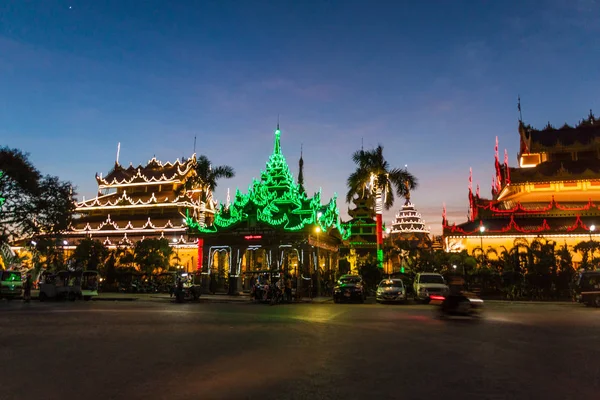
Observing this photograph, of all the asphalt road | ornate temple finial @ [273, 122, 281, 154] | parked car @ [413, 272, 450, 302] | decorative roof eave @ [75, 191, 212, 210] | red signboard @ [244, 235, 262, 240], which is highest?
ornate temple finial @ [273, 122, 281, 154]

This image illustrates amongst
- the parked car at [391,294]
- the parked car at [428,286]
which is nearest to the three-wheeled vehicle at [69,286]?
the parked car at [391,294]

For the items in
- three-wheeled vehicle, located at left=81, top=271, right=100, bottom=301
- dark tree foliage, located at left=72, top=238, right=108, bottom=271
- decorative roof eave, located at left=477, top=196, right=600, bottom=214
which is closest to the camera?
three-wheeled vehicle, located at left=81, top=271, right=100, bottom=301

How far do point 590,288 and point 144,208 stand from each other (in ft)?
171

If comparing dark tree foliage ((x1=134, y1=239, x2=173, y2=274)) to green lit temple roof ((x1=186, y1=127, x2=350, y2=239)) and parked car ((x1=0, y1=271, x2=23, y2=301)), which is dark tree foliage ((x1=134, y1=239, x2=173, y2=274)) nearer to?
green lit temple roof ((x1=186, y1=127, x2=350, y2=239))

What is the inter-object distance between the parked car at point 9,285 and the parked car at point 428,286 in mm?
27222

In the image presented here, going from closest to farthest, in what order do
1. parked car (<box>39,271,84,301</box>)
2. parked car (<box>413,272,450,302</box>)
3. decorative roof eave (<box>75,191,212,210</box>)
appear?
parked car (<box>413,272,450,302</box>)
parked car (<box>39,271,84,301</box>)
decorative roof eave (<box>75,191,212,210</box>)

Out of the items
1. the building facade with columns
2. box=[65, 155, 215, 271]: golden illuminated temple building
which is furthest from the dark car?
box=[65, 155, 215, 271]: golden illuminated temple building

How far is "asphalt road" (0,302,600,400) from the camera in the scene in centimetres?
623

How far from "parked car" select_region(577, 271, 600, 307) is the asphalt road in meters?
12.6

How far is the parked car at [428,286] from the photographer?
25484 millimetres

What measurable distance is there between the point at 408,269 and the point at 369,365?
3520 cm

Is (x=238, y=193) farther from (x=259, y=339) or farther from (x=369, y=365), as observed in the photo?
(x=369, y=365)

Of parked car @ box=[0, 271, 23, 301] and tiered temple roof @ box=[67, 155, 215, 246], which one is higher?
tiered temple roof @ box=[67, 155, 215, 246]

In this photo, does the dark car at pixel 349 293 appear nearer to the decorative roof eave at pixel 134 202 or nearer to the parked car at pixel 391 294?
the parked car at pixel 391 294
